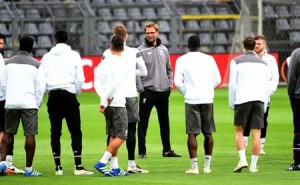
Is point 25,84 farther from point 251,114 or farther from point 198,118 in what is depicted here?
point 251,114

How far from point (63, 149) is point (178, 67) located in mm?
4879

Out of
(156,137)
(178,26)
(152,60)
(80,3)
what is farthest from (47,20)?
(152,60)

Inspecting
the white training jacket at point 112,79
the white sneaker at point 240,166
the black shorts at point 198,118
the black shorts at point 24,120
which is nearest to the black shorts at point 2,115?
the black shorts at point 24,120

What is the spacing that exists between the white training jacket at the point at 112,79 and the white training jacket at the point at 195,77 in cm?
97

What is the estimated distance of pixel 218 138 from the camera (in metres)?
21.7

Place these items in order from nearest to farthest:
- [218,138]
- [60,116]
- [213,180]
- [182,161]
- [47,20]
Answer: [213,180] < [60,116] < [182,161] < [218,138] < [47,20]

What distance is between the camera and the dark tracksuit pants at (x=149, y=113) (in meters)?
18.1

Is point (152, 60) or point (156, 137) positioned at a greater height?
point (152, 60)

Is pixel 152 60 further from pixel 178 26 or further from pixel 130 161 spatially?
pixel 178 26

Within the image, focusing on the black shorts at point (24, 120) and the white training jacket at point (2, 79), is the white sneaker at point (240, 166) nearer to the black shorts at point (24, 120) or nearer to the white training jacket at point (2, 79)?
the black shorts at point (24, 120)

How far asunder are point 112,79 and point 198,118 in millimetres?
1546

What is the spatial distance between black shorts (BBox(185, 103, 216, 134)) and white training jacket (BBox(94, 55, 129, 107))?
1148 millimetres

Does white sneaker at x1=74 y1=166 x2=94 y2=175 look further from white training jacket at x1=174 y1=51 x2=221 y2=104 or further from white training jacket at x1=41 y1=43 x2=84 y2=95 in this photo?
white training jacket at x1=174 y1=51 x2=221 y2=104

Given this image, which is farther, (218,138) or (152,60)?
(218,138)
